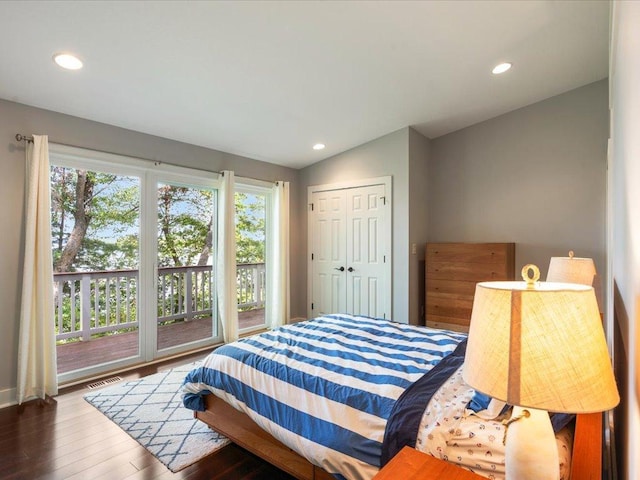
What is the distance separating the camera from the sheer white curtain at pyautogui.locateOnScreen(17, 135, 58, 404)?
2.60 m

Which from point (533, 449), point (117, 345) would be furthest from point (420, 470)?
point (117, 345)

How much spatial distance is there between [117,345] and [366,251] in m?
2.96

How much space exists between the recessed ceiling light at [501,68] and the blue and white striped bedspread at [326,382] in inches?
86.5

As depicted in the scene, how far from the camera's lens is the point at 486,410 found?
4.44 feet

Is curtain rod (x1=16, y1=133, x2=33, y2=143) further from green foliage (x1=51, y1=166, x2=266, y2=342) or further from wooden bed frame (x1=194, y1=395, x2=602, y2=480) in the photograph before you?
wooden bed frame (x1=194, y1=395, x2=602, y2=480)

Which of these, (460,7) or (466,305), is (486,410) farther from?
(466,305)

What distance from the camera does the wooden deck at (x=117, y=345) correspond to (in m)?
3.27

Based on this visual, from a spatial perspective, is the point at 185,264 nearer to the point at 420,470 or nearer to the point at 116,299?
the point at 116,299

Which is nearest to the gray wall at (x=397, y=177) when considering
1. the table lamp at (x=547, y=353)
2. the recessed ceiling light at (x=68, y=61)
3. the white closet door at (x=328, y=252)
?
the white closet door at (x=328, y=252)

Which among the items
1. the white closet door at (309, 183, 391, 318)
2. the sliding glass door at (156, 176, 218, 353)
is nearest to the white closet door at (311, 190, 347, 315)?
the white closet door at (309, 183, 391, 318)

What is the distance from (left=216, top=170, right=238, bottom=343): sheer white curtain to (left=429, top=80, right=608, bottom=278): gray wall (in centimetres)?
247

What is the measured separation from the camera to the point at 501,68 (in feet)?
9.52

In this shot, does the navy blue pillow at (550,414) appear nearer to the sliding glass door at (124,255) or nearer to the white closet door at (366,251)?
the white closet door at (366,251)

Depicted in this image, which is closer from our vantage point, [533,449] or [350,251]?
[533,449]
